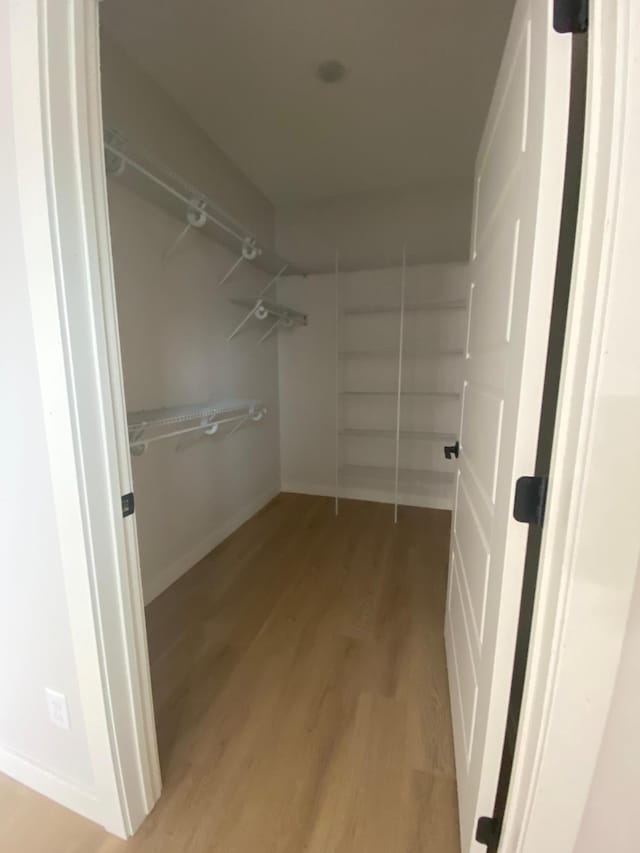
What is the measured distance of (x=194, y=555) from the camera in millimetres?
2393

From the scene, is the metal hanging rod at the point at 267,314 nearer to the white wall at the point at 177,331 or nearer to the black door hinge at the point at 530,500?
the white wall at the point at 177,331

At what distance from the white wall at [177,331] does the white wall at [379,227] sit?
401 mm

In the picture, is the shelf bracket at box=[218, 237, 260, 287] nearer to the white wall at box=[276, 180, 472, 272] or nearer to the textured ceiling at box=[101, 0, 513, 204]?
the textured ceiling at box=[101, 0, 513, 204]

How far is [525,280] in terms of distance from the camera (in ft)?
2.23

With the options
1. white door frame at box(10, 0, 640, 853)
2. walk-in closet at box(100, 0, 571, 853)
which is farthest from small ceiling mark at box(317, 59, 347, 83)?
white door frame at box(10, 0, 640, 853)

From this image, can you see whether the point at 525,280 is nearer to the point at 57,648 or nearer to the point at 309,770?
the point at 57,648

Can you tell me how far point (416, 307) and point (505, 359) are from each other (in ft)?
7.81

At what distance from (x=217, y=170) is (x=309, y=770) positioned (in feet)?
10.4

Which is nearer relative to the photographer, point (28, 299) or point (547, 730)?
point (547, 730)

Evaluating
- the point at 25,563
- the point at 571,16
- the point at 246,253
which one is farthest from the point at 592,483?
the point at 246,253

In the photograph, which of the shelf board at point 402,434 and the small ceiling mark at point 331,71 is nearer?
the small ceiling mark at point 331,71

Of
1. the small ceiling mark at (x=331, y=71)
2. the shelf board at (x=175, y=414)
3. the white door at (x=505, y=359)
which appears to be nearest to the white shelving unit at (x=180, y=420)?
the shelf board at (x=175, y=414)

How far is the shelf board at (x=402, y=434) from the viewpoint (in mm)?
3146

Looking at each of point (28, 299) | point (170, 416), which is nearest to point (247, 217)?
point (170, 416)
